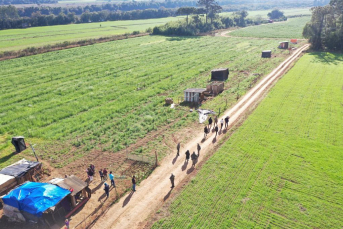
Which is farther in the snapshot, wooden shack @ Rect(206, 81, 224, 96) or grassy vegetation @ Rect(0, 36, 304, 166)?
wooden shack @ Rect(206, 81, 224, 96)

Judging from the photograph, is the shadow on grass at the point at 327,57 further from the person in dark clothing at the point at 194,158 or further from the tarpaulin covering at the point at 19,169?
the tarpaulin covering at the point at 19,169

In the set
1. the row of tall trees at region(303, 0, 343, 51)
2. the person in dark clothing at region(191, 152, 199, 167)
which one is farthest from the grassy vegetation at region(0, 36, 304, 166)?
the row of tall trees at region(303, 0, 343, 51)

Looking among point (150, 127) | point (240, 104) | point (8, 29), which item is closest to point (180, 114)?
point (150, 127)

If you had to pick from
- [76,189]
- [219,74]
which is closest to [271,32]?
[219,74]

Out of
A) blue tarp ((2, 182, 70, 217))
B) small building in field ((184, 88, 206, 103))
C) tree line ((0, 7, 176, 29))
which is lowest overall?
blue tarp ((2, 182, 70, 217))

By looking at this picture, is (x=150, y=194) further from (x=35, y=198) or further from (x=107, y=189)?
(x=35, y=198)

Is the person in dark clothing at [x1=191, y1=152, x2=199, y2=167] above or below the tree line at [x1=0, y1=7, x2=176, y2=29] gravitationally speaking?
below

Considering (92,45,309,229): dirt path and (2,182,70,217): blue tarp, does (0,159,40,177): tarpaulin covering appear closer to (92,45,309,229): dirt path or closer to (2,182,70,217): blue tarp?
(2,182,70,217): blue tarp

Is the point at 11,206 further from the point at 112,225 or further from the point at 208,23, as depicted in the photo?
the point at 208,23
